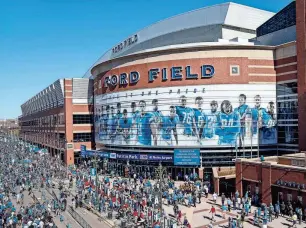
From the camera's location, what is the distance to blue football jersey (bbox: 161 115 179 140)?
1762 inches

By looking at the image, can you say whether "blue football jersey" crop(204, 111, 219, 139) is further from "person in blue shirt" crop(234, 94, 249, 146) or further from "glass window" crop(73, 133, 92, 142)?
"glass window" crop(73, 133, 92, 142)

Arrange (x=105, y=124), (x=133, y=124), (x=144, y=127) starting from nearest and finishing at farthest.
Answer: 1. (x=144, y=127)
2. (x=133, y=124)
3. (x=105, y=124)

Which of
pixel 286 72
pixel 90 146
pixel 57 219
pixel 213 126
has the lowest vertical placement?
pixel 57 219

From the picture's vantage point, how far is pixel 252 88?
44.2 metres

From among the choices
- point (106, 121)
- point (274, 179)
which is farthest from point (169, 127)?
point (274, 179)

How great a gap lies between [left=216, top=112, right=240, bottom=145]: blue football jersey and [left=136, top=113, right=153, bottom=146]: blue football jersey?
9.92 meters

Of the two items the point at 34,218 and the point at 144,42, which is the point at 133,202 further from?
the point at 144,42

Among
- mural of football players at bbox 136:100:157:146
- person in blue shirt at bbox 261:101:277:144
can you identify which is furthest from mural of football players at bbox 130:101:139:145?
person in blue shirt at bbox 261:101:277:144

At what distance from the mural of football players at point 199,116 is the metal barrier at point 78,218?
19943mm

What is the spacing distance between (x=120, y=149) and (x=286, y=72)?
90.8 feet

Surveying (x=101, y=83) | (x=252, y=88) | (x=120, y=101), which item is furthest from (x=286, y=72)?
(x=101, y=83)

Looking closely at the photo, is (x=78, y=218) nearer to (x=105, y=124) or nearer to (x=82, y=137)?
(x=105, y=124)

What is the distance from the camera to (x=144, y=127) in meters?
47.1

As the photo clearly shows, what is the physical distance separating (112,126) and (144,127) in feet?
24.6
